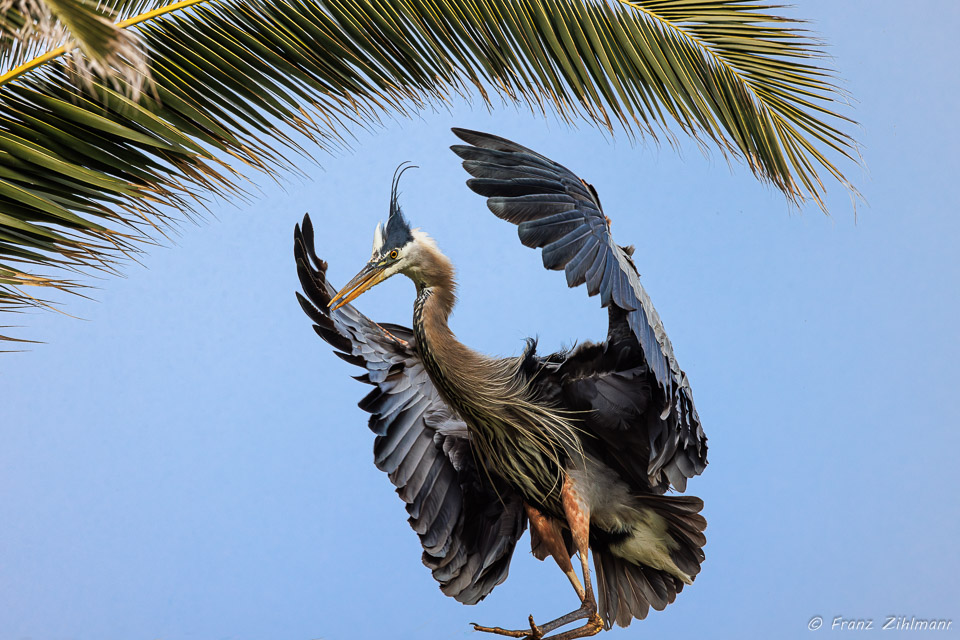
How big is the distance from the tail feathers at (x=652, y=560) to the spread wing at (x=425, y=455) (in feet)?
0.81

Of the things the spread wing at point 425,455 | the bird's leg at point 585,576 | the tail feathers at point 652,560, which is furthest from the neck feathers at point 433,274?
the tail feathers at point 652,560

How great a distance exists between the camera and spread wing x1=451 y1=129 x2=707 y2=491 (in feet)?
5.34

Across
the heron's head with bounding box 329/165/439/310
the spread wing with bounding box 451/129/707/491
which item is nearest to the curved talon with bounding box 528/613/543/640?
the spread wing with bounding box 451/129/707/491

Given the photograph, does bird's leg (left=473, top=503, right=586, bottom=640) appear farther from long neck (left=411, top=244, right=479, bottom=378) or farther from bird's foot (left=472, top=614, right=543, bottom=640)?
long neck (left=411, top=244, right=479, bottom=378)

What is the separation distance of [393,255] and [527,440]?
20.3 inches

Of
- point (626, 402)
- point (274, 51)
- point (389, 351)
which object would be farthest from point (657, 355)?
point (274, 51)

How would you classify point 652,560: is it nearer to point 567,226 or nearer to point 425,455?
point 425,455

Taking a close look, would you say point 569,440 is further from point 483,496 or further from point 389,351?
point 389,351

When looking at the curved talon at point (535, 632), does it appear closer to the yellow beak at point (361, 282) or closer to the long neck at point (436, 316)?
the long neck at point (436, 316)

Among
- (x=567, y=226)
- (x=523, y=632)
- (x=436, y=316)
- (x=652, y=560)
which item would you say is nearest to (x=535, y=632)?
(x=523, y=632)

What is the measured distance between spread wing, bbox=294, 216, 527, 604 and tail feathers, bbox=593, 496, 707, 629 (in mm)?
247

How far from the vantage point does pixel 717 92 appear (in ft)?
5.76

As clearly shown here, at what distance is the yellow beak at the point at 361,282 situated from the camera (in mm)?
2035

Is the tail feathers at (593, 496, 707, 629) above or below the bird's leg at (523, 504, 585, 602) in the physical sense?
below
